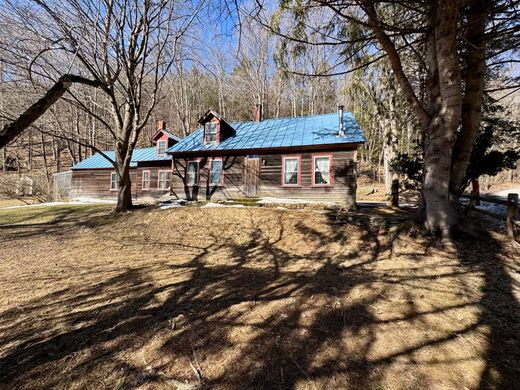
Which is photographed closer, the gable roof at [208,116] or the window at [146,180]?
the gable roof at [208,116]

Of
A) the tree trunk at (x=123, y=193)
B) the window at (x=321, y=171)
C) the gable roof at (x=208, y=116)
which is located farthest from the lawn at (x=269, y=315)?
the gable roof at (x=208, y=116)

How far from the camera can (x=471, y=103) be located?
21.5 ft

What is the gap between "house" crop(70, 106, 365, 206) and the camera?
13211mm

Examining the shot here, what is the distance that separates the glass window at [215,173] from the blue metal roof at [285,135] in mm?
970

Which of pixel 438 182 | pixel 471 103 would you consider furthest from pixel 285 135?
pixel 438 182

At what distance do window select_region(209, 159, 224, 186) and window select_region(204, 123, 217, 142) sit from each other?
5.35 ft

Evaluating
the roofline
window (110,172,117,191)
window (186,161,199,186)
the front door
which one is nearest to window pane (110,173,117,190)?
window (110,172,117,191)

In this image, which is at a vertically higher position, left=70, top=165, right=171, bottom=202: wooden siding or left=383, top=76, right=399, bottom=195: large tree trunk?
left=383, top=76, right=399, bottom=195: large tree trunk

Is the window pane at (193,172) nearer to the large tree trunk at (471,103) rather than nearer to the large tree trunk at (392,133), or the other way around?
the large tree trunk at (392,133)

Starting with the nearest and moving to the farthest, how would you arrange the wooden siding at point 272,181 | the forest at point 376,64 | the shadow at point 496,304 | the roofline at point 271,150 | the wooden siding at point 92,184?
1. the shadow at point 496,304
2. the forest at point 376,64
3. the roofline at point 271,150
4. the wooden siding at point 272,181
5. the wooden siding at point 92,184

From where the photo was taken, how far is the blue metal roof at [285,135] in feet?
44.1

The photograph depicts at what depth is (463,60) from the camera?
723 centimetres

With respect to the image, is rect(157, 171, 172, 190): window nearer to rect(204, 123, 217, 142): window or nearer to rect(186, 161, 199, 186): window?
rect(186, 161, 199, 186): window

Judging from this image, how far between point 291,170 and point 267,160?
5.24 ft
